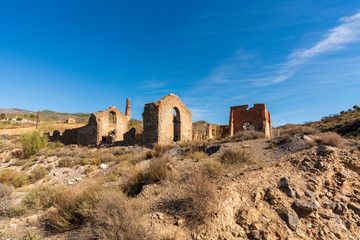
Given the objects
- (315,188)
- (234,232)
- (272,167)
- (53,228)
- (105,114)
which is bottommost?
(53,228)

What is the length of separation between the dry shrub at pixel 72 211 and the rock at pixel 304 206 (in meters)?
4.09

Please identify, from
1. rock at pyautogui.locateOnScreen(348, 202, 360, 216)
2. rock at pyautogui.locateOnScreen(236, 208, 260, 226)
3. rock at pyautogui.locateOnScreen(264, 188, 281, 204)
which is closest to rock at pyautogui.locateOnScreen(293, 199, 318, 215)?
rock at pyautogui.locateOnScreen(264, 188, 281, 204)

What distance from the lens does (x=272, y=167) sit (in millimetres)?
5480

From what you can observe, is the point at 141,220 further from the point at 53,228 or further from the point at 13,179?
the point at 13,179

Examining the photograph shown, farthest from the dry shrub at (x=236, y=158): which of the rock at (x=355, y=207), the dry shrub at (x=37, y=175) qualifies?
the dry shrub at (x=37, y=175)

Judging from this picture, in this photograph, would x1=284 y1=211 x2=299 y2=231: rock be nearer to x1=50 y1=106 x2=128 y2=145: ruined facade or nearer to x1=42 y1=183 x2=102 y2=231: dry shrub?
x1=42 y1=183 x2=102 y2=231: dry shrub

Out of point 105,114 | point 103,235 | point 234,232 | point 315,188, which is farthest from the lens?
point 105,114

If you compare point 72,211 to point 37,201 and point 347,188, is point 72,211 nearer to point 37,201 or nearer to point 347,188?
point 37,201

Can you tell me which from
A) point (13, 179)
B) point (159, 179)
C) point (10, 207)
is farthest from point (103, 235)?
point (13, 179)

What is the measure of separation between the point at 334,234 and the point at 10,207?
7689 millimetres

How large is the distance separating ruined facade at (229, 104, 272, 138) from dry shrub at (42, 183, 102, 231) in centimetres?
1605

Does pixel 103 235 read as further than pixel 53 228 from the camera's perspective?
No

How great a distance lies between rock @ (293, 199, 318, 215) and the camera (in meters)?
3.83

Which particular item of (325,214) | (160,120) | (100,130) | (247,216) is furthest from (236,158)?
(100,130)
